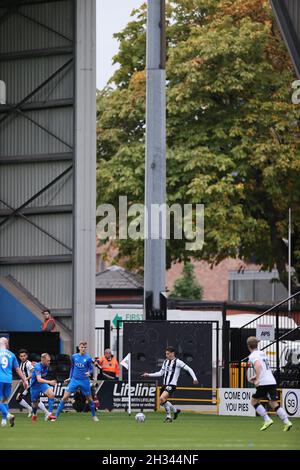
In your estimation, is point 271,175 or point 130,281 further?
point 130,281

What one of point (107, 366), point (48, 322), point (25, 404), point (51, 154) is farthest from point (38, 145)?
point (25, 404)

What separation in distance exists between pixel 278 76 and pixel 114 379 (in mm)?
20161

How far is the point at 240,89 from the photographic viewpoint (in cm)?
5669

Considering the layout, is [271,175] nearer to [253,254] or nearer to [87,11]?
[253,254]

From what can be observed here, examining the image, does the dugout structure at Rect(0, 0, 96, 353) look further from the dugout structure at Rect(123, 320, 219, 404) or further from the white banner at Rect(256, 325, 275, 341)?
the white banner at Rect(256, 325, 275, 341)

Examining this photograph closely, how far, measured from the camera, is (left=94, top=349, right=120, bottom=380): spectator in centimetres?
4169

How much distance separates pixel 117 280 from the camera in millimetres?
81812

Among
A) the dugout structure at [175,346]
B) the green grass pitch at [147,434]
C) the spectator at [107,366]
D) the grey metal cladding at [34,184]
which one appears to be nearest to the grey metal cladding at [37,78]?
the grey metal cladding at [34,184]

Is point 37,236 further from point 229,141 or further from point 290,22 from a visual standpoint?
point 290,22

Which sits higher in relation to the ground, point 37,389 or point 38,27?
point 38,27

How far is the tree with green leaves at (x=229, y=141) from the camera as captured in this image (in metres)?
56.5

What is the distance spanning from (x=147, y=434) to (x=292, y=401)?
27.3 feet

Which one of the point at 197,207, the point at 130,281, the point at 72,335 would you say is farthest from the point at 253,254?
the point at 130,281

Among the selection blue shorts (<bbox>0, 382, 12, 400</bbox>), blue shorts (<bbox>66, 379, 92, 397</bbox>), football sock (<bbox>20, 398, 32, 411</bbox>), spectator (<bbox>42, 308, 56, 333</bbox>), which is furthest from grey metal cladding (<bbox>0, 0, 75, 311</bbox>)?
blue shorts (<bbox>0, 382, 12, 400</bbox>)
